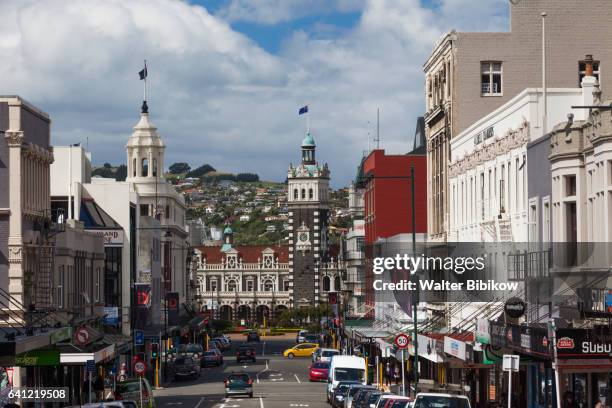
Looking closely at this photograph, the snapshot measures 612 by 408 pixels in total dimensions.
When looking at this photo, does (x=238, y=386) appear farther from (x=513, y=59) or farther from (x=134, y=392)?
(x=513, y=59)

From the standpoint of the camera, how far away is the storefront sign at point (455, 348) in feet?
161

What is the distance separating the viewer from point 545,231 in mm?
46750

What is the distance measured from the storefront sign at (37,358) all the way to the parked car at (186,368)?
43712 mm

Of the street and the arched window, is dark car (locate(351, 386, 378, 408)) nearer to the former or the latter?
the street

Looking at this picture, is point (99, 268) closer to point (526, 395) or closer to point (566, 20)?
point (566, 20)

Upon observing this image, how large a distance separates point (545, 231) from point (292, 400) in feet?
75.3

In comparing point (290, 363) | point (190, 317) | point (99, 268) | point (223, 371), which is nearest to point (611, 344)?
point (99, 268)

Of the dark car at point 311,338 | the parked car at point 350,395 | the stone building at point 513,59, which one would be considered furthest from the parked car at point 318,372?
the dark car at point 311,338

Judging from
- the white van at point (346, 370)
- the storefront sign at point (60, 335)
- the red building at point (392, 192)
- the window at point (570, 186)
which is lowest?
the white van at point (346, 370)

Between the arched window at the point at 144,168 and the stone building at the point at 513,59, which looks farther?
the arched window at the point at 144,168

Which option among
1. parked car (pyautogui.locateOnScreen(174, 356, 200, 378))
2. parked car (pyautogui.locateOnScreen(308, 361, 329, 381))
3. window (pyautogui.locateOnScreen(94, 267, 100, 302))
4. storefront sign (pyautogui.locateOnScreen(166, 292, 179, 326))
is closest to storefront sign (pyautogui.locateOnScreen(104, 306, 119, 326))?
window (pyautogui.locateOnScreen(94, 267, 100, 302))

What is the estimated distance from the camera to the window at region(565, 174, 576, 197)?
43250mm

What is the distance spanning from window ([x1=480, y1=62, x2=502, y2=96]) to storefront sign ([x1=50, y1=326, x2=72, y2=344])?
25686mm

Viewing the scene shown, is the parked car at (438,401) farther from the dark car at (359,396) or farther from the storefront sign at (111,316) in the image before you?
the storefront sign at (111,316)
